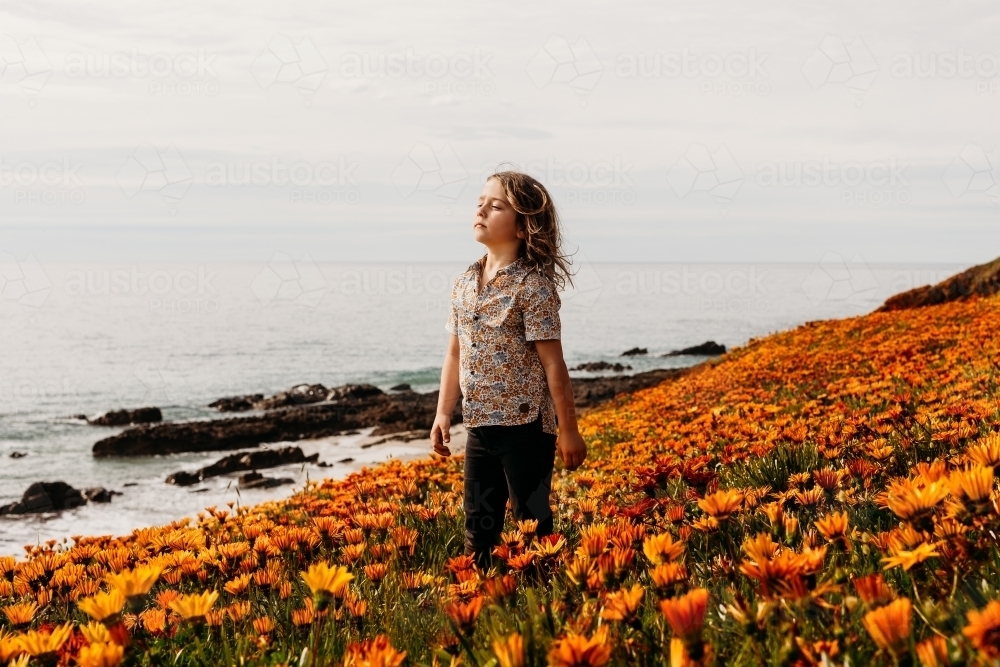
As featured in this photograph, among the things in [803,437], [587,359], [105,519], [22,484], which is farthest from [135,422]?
[803,437]

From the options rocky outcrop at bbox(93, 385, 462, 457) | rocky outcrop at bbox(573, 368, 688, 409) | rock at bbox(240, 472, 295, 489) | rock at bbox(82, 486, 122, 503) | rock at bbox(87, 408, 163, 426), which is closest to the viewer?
rock at bbox(240, 472, 295, 489)

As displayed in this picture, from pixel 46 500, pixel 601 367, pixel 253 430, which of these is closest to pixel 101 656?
pixel 46 500

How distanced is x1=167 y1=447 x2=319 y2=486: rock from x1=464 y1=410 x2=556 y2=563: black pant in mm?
14498

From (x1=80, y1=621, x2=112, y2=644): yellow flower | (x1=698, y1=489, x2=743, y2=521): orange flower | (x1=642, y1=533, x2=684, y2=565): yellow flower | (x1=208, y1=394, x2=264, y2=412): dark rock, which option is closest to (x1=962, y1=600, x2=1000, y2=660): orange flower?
(x1=642, y1=533, x2=684, y2=565): yellow flower

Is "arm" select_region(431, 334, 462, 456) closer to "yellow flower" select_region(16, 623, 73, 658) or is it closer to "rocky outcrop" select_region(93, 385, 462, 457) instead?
"yellow flower" select_region(16, 623, 73, 658)

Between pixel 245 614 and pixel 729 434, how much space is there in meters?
4.38

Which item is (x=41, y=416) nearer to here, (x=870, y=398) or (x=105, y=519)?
(x=105, y=519)

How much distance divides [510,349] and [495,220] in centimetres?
69

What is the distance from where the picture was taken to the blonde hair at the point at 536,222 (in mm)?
4434

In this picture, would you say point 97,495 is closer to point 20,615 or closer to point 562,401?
point 562,401

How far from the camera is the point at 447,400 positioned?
477 cm

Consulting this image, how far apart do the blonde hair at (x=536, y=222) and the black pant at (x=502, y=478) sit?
0.81 metres

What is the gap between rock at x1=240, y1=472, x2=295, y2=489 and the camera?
52.5 ft

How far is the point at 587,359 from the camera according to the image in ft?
148
